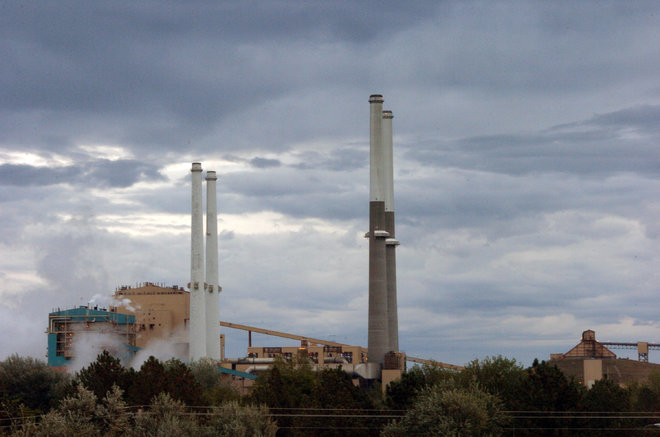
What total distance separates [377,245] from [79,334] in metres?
56.5

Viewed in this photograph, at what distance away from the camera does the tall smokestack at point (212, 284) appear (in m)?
149

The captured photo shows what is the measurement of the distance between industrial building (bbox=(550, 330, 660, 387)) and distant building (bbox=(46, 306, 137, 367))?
75.8 m

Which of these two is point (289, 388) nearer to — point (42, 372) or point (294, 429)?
point (294, 429)

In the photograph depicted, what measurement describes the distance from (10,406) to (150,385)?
1288 cm

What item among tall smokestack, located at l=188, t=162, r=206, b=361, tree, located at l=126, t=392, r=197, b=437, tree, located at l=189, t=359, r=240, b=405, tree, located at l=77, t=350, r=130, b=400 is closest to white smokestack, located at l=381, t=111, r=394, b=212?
tall smokestack, located at l=188, t=162, r=206, b=361

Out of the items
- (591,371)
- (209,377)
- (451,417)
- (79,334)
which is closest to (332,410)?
(451,417)

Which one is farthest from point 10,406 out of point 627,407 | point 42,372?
point 627,407

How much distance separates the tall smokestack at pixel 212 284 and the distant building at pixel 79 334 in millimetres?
16671

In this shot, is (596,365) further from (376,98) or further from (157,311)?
(157,311)

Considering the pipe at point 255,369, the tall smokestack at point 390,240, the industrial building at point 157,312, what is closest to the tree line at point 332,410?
the tall smokestack at point 390,240

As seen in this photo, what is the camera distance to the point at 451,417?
6538 cm

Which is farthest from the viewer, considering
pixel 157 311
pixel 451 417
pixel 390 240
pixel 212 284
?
pixel 157 311

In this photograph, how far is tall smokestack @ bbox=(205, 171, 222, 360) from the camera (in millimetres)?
148625

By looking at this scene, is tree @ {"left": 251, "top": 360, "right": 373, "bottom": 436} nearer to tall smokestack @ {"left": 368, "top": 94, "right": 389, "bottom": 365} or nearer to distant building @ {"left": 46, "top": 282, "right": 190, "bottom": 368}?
tall smokestack @ {"left": 368, "top": 94, "right": 389, "bottom": 365}
